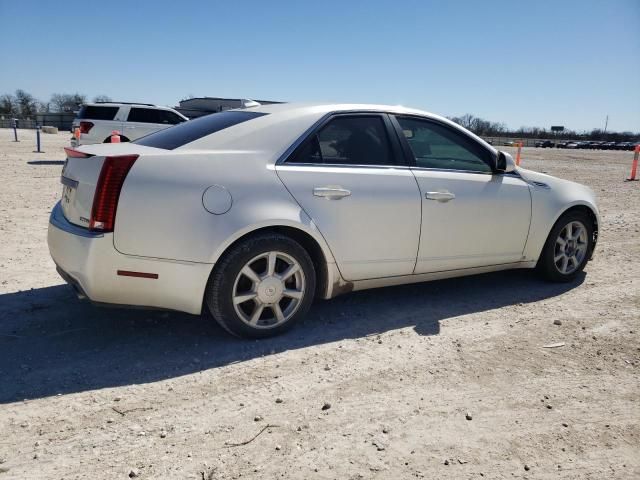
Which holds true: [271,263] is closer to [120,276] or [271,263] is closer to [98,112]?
[120,276]

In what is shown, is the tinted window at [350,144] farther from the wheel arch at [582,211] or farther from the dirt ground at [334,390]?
the wheel arch at [582,211]

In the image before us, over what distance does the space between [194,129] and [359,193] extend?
1.30 m

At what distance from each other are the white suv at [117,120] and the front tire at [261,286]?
13.1 m

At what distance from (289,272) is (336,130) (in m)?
1.12

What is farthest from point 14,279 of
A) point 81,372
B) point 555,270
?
point 555,270

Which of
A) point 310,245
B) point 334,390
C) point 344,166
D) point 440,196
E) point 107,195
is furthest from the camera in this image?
point 440,196

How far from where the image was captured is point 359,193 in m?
3.79

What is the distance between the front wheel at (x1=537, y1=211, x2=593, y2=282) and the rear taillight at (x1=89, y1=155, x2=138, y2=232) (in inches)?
150

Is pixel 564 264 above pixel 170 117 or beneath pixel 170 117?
beneath

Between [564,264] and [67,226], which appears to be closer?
[67,226]

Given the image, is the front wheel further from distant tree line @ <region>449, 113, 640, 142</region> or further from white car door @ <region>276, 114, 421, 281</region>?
distant tree line @ <region>449, 113, 640, 142</region>

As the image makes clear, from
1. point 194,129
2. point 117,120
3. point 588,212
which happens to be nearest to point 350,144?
point 194,129

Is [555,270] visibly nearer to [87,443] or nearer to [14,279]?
[87,443]

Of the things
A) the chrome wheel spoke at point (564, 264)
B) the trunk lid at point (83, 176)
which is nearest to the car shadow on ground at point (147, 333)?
the chrome wheel spoke at point (564, 264)
